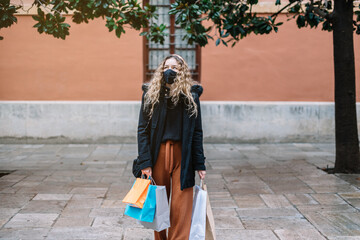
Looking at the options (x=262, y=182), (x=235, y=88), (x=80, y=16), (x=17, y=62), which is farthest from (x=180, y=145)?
(x=17, y=62)

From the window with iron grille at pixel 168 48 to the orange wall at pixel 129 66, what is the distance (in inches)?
14.0

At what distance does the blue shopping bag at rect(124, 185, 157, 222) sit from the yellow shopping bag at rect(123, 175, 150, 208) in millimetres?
36

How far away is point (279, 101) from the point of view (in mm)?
10031

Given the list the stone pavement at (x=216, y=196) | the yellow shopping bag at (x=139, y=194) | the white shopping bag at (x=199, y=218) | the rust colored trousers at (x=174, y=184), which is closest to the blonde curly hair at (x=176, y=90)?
the rust colored trousers at (x=174, y=184)

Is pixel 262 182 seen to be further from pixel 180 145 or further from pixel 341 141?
pixel 180 145

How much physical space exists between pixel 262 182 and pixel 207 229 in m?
3.09

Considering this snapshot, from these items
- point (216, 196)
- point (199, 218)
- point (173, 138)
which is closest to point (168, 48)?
point (216, 196)

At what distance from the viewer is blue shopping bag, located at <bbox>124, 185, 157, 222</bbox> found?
2965 mm

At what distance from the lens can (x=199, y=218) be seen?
3084 millimetres

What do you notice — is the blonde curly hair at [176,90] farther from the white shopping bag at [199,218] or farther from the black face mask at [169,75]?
the white shopping bag at [199,218]

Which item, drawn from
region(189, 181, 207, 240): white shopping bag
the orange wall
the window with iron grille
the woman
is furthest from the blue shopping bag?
the window with iron grille

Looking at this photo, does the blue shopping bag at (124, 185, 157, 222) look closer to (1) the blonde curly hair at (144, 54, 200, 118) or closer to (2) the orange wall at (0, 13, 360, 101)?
(1) the blonde curly hair at (144, 54, 200, 118)

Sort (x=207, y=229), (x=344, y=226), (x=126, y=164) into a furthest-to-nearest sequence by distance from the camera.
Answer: (x=126, y=164) → (x=344, y=226) → (x=207, y=229)

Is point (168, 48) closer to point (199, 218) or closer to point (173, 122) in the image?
point (173, 122)
